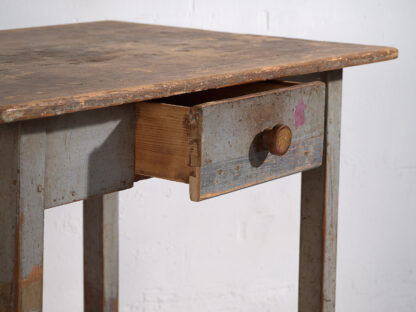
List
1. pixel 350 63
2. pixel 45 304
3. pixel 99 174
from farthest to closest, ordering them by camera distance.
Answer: pixel 45 304 → pixel 350 63 → pixel 99 174

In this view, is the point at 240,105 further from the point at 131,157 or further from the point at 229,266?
the point at 229,266

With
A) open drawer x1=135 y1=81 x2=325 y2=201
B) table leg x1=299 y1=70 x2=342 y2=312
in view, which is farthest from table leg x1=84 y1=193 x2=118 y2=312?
open drawer x1=135 y1=81 x2=325 y2=201

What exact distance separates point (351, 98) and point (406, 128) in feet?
0.76

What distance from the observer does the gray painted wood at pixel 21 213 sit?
1.01m

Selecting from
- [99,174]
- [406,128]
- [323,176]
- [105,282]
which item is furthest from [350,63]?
[406,128]

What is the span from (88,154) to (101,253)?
2.68 ft

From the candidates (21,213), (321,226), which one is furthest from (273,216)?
(21,213)

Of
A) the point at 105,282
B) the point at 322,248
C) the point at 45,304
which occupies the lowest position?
the point at 45,304

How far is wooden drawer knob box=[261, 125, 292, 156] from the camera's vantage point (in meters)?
1.24

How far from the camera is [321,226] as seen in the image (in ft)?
4.97

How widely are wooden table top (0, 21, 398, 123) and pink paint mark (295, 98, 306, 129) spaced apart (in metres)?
0.05

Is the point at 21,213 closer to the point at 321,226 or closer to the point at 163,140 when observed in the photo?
the point at 163,140

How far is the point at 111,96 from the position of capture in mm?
1032

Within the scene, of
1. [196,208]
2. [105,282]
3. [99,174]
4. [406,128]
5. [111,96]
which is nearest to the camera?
[111,96]
